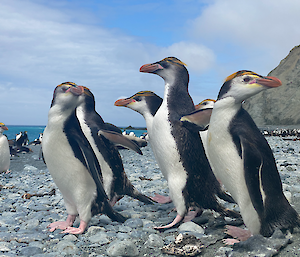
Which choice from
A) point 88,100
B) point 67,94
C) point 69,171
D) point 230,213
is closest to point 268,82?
point 230,213

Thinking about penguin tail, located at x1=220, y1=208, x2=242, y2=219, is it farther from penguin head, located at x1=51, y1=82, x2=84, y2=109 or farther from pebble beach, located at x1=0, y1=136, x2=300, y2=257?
penguin head, located at x1=51, y1=82, x2=84, y2=109

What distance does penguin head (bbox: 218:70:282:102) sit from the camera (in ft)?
8.30

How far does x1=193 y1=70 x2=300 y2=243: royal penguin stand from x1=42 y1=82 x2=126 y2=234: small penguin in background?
1.32 meters

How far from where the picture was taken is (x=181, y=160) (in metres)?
3.19

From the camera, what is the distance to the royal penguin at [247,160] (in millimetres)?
2518

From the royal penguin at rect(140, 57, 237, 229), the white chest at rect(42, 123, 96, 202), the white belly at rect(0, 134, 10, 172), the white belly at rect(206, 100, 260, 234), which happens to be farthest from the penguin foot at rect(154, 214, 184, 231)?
the white belly at rect(0, 134, 10, 172)

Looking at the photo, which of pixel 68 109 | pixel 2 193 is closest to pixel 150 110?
pixel 68 109

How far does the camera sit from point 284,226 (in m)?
2.65

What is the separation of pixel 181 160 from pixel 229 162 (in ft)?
2.18

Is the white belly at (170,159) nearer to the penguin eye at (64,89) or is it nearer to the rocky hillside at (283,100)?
the penguin eye at (64,89)

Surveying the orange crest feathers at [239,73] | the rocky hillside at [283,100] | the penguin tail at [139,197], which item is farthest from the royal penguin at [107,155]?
the rocky hillside at [283,100]

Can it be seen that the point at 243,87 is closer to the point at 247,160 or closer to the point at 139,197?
the point at 247,160

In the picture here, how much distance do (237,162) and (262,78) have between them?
0.75m

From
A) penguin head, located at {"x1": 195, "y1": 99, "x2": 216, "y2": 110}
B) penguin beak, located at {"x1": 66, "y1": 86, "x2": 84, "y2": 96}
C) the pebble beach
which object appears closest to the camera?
the pebble beach
